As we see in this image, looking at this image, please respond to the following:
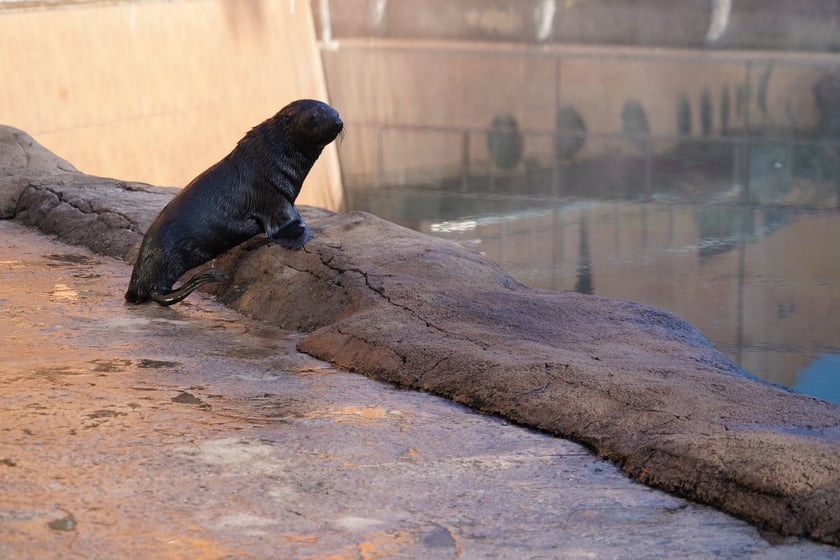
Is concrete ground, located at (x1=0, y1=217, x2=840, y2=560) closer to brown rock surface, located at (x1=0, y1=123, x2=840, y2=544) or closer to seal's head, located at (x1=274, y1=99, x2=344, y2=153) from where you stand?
brown rock surface, located at (x1=0, y1=123, x2=840, y2=544)

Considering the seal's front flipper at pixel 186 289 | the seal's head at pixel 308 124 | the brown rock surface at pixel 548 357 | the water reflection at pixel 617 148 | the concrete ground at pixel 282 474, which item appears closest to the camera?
the concrete ground at pixel 282 474

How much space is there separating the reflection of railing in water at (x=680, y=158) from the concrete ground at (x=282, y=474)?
386 inches

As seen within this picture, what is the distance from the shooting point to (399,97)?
16875 millimetres

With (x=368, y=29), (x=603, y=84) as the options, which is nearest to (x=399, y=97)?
(x=368, y=29)

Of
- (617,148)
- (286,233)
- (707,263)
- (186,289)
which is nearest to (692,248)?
(707,263)

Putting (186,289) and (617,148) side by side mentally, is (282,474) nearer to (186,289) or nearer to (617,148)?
(186,289)

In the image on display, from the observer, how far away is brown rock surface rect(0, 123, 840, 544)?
2891 mm

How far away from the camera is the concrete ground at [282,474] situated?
2.57 meters

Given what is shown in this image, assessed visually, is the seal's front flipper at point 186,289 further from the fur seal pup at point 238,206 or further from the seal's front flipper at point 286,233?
the seal's front flipper at point 286,233

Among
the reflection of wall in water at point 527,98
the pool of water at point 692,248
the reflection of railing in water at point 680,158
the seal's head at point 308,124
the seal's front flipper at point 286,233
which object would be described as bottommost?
the pool of water at point 692,248

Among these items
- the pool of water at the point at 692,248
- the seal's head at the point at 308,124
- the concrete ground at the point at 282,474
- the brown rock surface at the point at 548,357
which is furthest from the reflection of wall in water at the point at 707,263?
the concrete ground at the point at 282,474

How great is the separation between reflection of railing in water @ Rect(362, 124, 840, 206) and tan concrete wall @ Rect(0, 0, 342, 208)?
1.72 meters

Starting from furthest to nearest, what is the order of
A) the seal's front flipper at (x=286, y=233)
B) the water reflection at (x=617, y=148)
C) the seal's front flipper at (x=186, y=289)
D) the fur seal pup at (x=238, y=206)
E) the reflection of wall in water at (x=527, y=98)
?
the reflection of wall in water at (x=527, y=98) < the water reflection at (x=617, y=148) < the seal's front flipper at (x=286, y=233) < the fur seal pup at (x=238, y=206) < the seal's front flipper at (x=186, y=289)

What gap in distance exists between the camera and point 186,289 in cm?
464
